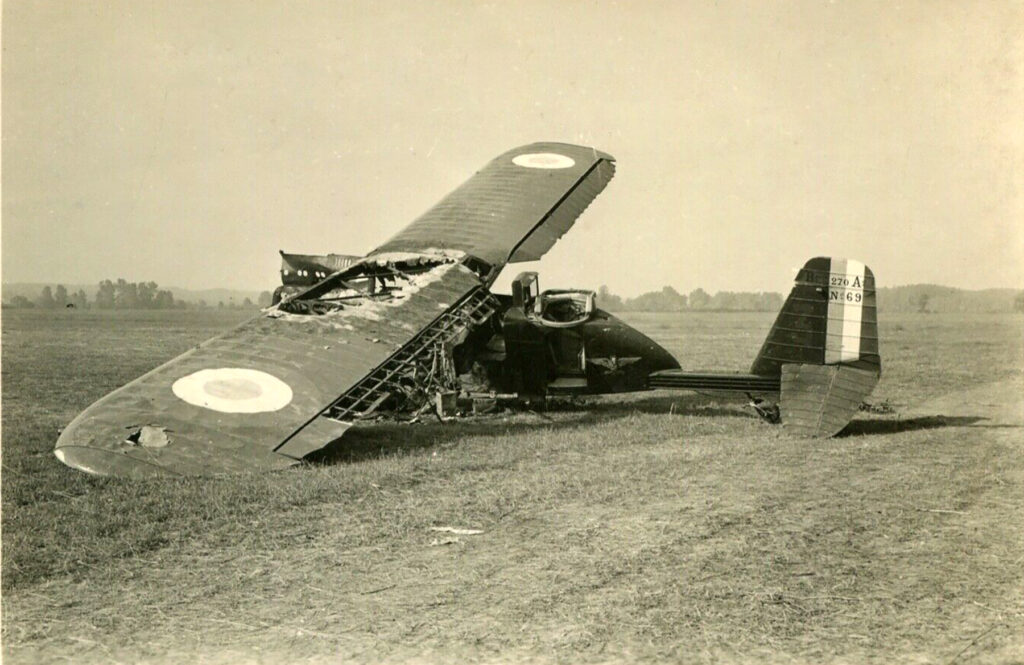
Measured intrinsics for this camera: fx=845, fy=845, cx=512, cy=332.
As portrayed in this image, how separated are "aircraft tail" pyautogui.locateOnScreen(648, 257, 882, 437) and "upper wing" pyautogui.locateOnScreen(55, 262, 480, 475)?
449cm

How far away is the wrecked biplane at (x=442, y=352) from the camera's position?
8.30 meters

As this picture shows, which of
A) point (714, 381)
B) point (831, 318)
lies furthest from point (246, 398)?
point (831, 318)

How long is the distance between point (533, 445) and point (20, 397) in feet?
31.5

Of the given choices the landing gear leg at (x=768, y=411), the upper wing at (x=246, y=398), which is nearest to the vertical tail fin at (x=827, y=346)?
the landing gear leg at (x=768, y=411)

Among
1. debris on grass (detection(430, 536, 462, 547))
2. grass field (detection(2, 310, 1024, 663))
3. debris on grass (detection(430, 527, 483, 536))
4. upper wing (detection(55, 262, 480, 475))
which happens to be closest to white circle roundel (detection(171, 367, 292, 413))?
upper wing (detection(55, 262, 480, 475))

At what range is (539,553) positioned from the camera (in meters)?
6.04

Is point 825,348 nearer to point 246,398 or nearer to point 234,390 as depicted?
point 246,398

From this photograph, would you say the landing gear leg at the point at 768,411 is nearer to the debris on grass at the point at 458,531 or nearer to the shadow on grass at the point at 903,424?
the shadow on grass at the point at 903,424

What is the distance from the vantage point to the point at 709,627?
4.65m

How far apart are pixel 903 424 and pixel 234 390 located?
29.3 feet

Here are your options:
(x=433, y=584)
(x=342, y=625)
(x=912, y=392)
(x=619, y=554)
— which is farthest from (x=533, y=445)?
(x=912, y=392)

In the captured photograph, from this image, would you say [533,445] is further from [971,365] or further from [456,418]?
[971,365]

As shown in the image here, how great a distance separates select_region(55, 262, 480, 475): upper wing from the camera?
8.05m

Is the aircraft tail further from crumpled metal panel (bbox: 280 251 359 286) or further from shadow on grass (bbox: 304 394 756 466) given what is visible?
crumpled metal panel (bbox: 280 251 359 286)
